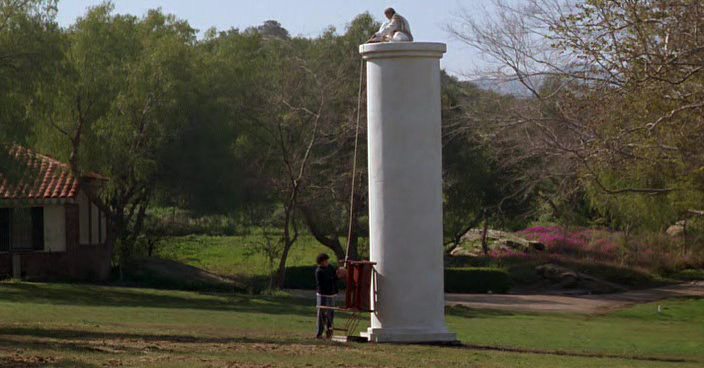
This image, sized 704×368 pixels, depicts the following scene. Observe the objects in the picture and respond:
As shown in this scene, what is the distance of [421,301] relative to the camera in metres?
20.2

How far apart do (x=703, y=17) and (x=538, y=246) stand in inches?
1458

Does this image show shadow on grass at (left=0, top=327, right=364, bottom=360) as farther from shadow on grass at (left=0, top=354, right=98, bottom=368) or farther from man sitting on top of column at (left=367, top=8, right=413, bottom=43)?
man sitting on top of column at (left=367, top=8, right=413, bottom=43)

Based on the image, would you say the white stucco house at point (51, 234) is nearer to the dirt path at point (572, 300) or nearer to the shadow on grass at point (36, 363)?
the dirt path at point (572, 300)

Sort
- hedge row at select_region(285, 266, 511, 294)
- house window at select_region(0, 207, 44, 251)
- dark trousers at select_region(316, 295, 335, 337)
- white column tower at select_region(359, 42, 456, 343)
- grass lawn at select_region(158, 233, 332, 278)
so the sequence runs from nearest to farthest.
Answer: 1. white column tower at select_region(359, 42, 456, 343)
2. dark trousers at select_region(316, 295, 335, 337)
3. house window at select_region(0, 207, 44, 251)
4. hedge row at select_region(285, 266, 511, 294)
5. grass lawn at select_region(158, 233, 332, 278)

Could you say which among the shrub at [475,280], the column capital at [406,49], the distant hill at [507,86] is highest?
the distant hill at [507,86]

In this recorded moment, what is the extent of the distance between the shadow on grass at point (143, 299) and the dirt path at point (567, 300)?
4.22m

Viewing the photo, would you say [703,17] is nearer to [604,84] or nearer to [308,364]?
[604,84]

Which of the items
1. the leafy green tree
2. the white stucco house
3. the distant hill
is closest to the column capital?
the distant hill

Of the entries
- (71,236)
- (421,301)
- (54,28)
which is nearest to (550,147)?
Answer: (421,301)

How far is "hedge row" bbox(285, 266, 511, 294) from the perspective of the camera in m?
44.4

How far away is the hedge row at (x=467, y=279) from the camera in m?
44.4

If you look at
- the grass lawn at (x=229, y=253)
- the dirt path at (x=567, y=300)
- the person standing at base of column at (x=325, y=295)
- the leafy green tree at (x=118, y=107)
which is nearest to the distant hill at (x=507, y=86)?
the dirt path at (x=567, y=300)

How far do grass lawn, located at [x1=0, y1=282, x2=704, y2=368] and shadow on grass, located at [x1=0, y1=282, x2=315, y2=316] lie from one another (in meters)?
0.04

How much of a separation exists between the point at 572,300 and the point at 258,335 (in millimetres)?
22694
